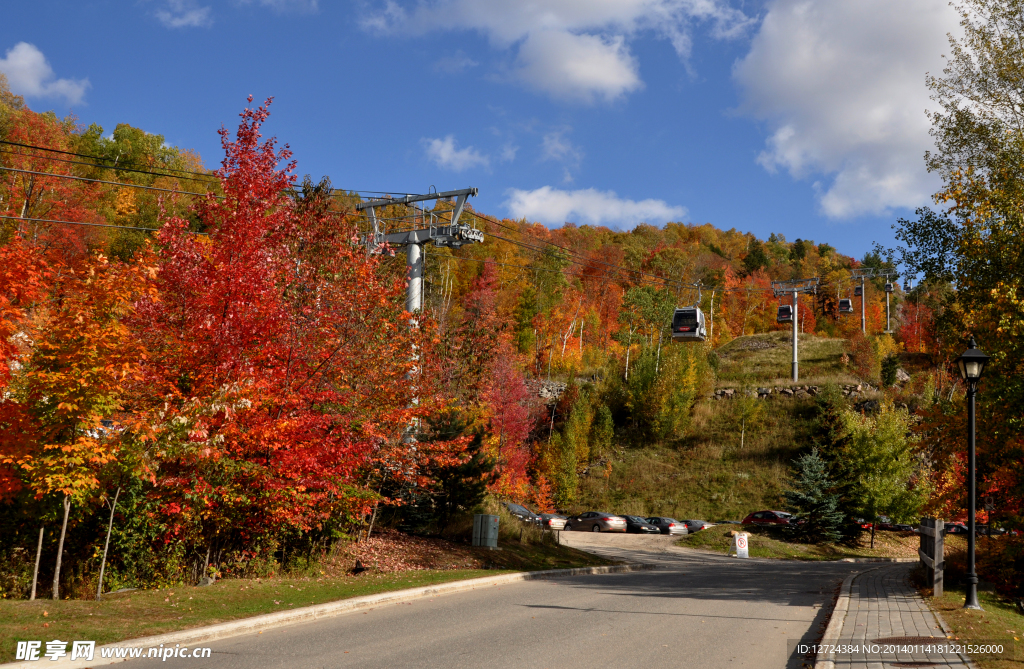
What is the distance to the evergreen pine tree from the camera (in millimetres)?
37156

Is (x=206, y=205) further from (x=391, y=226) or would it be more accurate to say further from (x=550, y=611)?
(x=391, y=226)

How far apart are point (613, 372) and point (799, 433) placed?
1786 cm

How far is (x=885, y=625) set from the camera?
416 inches

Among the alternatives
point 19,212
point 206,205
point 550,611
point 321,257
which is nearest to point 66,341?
point 206,205

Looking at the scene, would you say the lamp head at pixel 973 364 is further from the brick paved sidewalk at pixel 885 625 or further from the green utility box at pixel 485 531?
the green utility box at pixel 485 531

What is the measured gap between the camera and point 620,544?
3541 cm

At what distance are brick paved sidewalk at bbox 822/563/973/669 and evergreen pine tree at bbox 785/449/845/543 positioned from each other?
69.7 ft

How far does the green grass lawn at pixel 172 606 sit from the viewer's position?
334 inches

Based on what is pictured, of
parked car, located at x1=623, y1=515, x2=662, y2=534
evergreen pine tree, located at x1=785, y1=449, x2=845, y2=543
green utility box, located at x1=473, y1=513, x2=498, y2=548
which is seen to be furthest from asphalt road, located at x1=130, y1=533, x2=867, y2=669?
parked car, located at x1=623, y1=515, x2=662, y2=534

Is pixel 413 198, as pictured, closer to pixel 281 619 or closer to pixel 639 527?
pixel 281 619

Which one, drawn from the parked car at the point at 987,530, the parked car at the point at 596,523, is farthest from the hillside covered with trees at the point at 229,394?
the parked car at the point at 596,523

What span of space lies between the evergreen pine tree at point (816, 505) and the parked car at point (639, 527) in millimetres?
7748

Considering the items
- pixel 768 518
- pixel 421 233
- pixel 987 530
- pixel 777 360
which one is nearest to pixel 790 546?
pixel 768 518

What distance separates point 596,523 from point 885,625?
3288cm
